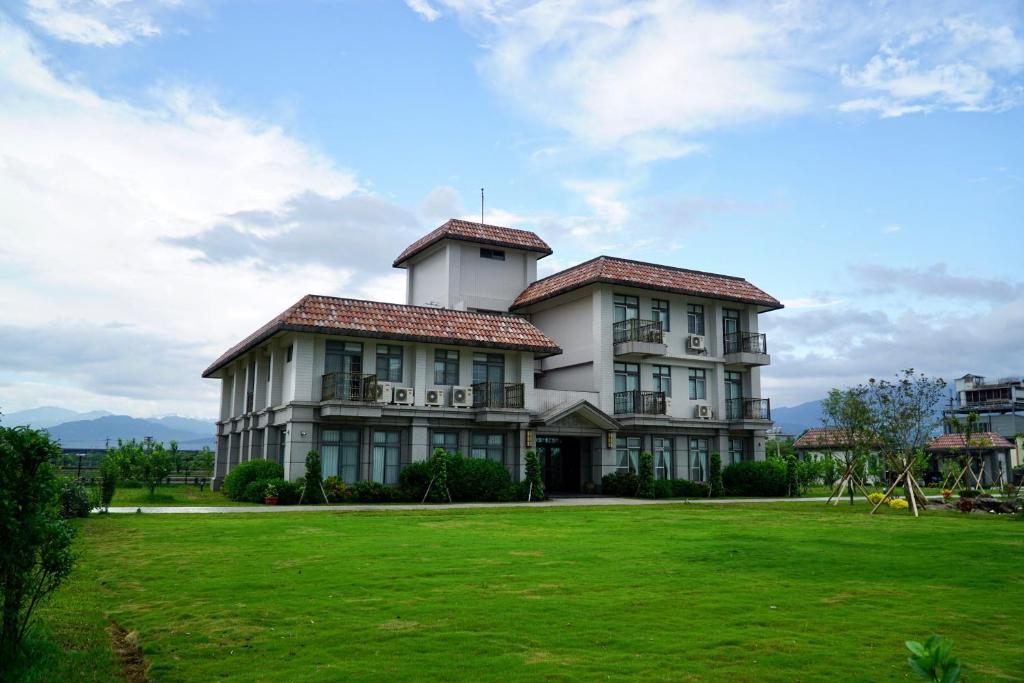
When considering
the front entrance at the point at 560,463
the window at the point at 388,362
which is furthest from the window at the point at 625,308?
the window at the point at 388,362

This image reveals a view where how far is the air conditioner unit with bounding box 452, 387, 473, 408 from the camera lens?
3313cm

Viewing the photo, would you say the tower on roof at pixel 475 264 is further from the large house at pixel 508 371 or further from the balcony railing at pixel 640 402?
the balcony railing at pixel 640 402

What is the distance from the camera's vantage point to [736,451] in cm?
4147

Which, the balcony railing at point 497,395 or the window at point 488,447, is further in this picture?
the window at point 488,447

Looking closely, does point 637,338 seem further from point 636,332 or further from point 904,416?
point 904,416

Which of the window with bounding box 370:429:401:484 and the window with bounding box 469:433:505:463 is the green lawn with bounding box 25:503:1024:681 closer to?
the window with bounding box 370:429:401:484

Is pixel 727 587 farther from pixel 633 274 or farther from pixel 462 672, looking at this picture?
pixel 633 274

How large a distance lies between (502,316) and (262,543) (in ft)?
72.9

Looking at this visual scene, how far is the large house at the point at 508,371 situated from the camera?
103ft

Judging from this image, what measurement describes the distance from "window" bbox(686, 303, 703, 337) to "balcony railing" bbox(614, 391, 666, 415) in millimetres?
4754

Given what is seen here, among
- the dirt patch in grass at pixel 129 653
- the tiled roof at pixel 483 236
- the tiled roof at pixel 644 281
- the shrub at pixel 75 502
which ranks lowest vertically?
the dirt patch in grass at pixel 129 653

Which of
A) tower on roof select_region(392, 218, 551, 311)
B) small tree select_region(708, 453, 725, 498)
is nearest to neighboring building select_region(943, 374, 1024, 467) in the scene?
small tree select_region(708, 453, 725, 498)

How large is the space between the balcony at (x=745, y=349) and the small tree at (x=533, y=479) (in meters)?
13.4

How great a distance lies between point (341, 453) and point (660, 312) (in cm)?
1725
